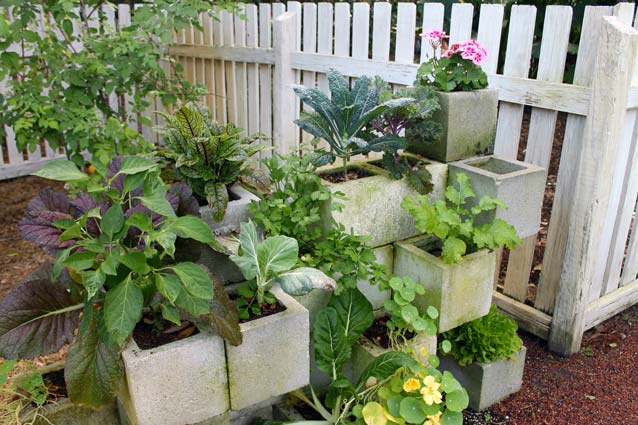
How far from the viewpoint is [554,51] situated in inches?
111

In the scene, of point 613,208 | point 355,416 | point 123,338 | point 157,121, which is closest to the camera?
point 123,338

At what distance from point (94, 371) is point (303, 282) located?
0.67m

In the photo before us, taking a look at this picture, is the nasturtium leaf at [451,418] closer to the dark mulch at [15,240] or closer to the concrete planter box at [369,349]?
the concrete planter box at [369,349]

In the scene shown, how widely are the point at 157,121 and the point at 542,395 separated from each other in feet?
15.4

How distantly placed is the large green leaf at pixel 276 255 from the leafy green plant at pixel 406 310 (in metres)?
0.47

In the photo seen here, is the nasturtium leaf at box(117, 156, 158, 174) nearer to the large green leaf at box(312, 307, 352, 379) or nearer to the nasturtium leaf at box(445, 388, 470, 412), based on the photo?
the large green leaf at box(312, 307, 352, 379)

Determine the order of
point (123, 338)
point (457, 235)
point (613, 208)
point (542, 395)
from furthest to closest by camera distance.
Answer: point (613, 208), point (542, 395), point (457, 235), point (123, 338)

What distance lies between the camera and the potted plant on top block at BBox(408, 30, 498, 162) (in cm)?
261

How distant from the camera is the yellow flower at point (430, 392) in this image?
196cm

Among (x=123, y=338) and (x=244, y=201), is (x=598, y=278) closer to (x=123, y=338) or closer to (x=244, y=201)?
(x=244, y=201)

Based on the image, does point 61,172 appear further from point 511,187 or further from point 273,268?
point 511,187

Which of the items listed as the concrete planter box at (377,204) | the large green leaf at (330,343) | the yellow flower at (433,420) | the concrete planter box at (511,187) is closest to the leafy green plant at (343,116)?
the concrete planter box at (377,204)

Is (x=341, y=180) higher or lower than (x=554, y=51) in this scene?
lower

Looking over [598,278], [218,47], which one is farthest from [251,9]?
[598,278]
